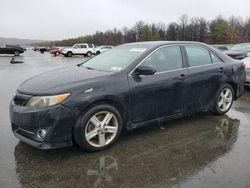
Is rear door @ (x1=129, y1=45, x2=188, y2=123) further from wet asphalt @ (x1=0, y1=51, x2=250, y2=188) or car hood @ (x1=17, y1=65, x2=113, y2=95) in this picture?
car hood @ (x1=17, y1=65, x2=113, y2=95)

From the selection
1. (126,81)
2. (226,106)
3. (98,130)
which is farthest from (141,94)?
(226,106)

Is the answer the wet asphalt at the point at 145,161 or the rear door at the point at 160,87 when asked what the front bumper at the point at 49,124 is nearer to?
the wet asphalt at the point at 145,161

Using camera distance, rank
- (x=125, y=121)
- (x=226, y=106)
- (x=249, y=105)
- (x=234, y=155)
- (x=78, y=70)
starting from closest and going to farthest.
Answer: (x=234, y=155)
(x=125, y=121)
(x=78, y=70)
(x=226, y=106)
(x=249, y=105)

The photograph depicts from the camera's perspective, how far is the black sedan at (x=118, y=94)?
3.54 meters

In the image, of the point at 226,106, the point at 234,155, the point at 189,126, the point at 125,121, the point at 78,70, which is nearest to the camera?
the point at 234,155

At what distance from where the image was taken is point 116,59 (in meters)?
4.71

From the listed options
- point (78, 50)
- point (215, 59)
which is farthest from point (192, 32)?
point (215, 59)

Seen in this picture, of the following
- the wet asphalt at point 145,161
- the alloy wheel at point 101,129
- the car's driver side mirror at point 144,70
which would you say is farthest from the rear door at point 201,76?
the alloy wheel at point 101,129

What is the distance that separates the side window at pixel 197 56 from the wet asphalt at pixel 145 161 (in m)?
1.21

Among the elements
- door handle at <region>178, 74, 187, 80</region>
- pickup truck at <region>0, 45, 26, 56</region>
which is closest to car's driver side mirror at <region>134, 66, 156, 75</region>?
door handle at <region>178, 74, 187, 80</region>

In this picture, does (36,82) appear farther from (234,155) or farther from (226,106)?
(226,106)

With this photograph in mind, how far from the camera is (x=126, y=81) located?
160 inches

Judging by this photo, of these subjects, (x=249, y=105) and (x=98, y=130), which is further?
(x=249, y=105)

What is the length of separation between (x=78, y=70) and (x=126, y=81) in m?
0.96
